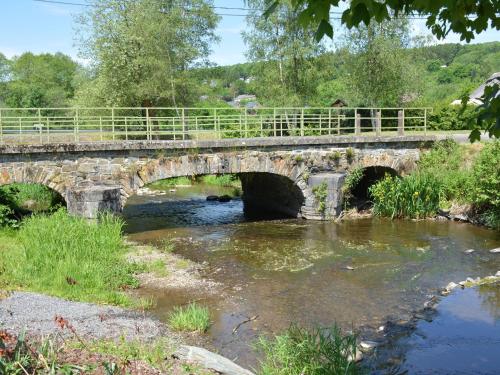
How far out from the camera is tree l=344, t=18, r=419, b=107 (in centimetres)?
2466

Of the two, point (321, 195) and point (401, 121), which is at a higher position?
point (401, 121)

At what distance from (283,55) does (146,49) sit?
256 inches

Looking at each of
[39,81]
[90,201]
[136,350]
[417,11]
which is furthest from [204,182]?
[39,81]

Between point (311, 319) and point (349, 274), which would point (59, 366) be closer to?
point (311, 319)

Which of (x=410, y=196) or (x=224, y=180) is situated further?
(x=224, y=180)

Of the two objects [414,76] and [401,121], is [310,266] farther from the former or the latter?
[414,76]

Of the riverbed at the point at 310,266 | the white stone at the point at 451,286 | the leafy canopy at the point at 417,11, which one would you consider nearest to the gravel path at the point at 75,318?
the riverbed at the point at 310,266

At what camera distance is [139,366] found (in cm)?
550

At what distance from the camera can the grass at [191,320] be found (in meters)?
8.13

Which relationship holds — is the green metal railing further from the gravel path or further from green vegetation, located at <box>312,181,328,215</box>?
the gravel path

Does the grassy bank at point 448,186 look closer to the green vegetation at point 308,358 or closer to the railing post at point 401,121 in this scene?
the railing post at point 401,121

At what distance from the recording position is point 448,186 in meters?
17.6

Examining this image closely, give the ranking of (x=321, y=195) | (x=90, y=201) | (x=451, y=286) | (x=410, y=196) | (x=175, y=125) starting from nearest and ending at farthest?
(x=451, y=286), (x=90, y=201), (x=175, y=125), (x=321, y=195), (x=410, y=196)

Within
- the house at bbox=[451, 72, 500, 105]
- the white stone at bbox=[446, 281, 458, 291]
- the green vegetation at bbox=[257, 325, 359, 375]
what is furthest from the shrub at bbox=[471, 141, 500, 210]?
the green vegetation at bbox=[257, 325, 359, 375]
